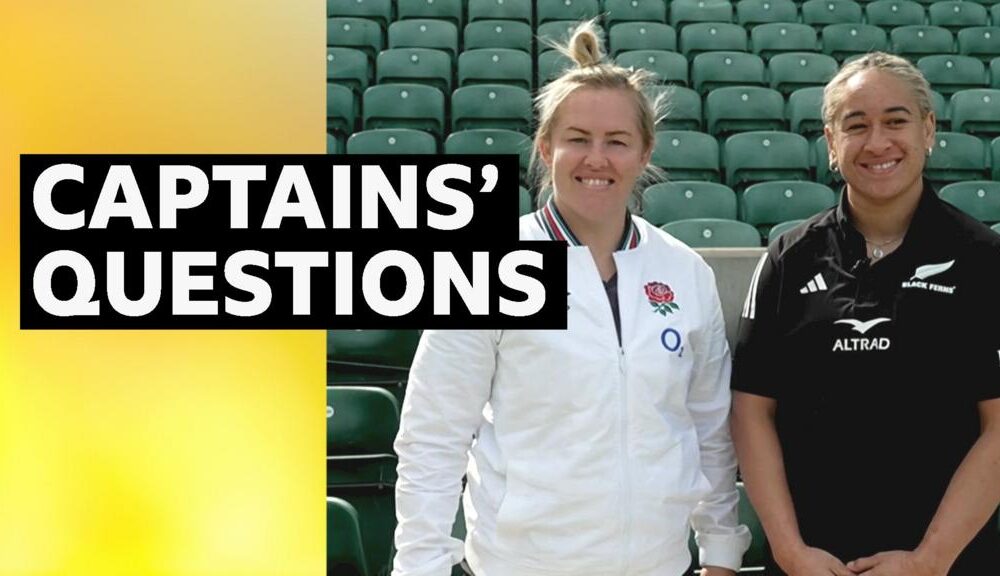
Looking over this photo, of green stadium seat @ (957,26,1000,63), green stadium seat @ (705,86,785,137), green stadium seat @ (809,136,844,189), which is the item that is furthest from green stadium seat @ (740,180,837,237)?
green stadium seat @ (957,26,1000,63)

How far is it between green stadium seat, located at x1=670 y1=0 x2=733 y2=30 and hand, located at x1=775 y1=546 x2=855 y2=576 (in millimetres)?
5265

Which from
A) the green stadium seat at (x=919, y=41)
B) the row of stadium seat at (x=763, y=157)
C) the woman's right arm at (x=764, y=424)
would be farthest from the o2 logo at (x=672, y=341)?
the green stadium seat at (x=919, y=41)

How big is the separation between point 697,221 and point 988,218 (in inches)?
58.0

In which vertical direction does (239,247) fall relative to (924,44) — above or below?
below

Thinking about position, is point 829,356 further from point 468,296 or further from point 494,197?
point 494,197

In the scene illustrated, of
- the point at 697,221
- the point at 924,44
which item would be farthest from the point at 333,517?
the point at 924,44

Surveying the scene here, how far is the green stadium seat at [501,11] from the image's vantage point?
19.8 feet

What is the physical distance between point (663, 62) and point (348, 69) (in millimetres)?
1793

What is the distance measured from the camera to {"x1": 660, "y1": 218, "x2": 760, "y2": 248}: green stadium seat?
3.61 m

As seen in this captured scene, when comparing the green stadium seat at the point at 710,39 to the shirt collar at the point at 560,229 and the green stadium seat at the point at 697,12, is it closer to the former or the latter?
the green stadium seat at the point at 697,12

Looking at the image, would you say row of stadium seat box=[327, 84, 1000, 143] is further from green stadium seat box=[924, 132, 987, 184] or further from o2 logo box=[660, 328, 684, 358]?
o2 logo box=[660, 328, 684, 358]

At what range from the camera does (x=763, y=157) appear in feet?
15.3

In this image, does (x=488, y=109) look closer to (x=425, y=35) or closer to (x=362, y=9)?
(x=425, y=35)

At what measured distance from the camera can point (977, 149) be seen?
187 inches
